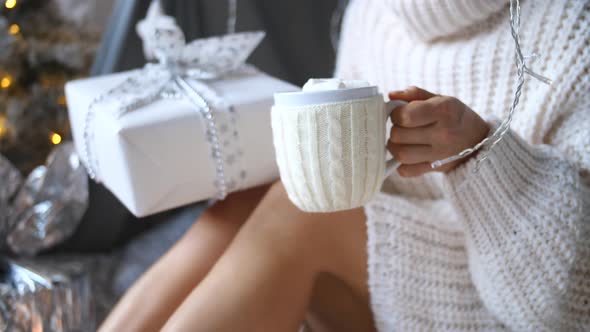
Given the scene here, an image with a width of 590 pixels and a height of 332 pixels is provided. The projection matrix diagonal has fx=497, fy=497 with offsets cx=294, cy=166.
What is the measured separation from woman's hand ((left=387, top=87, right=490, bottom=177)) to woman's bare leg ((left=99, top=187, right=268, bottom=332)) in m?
0.29

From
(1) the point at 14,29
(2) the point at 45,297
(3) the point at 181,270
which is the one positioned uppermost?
(1) the point at 14,29

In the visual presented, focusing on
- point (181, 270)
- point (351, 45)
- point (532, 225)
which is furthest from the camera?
point (351, 45)

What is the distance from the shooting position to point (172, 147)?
54cm

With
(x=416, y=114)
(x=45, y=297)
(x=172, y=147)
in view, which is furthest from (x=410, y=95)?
(x=45, y=297)

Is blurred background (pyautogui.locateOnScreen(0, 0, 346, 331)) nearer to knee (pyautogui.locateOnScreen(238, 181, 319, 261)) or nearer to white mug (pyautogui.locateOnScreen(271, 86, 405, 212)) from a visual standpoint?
knee (pyautogui.locateOnScreen(238, 181, 319, 261))

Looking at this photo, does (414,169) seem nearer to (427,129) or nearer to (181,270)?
(427,129)

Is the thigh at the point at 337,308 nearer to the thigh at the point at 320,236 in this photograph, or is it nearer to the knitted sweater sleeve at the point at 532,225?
the thigh at the point at 320,236

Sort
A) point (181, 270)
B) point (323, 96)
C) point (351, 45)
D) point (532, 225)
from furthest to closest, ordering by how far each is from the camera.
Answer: point (351, 45)
point (181, 270)
point (532, 225)
point (323, 96)

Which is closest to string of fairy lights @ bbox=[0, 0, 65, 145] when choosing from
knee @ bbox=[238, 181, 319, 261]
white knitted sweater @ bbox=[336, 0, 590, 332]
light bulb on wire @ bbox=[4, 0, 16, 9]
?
light bulb on wire @ bbox=[4, 0, 16, 9]

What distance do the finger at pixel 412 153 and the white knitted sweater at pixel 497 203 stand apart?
7 centimetres

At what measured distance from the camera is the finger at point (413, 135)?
15.7 inches

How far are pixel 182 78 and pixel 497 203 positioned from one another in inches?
15.4

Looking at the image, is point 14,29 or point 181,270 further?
point 14,29

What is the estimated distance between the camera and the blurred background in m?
0.88
